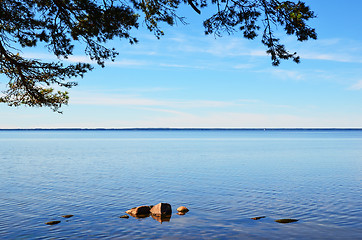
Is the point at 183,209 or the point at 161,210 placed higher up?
the point at 161,210

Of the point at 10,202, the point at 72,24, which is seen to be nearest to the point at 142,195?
the point at 10,202

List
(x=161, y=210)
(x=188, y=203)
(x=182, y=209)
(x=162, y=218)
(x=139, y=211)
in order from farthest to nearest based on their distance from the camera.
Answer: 1. (x=188, y=203)
2. (x=182, y=209)
3. (x=139, y=211)
4. (x=161, y=210)
5. (x=162, y=218)

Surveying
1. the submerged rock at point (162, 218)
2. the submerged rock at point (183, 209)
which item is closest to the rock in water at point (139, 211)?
the submerged rock at point (162, 218)

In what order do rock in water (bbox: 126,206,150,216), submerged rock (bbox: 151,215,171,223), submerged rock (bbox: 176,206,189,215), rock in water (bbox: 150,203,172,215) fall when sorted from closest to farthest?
submerged rock (bbox: 151,215,171,223)
rock in water (bbox: 150,203,172,215)
rock in water (bbox: 126,206,150,216)
submerged rock (bbox: 176,206,189,215)

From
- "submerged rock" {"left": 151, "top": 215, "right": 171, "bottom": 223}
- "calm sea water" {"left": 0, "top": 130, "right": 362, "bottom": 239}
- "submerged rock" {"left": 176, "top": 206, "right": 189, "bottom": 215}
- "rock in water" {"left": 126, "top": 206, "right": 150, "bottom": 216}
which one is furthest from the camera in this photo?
"submerged rock" {"left": 176, "top": 206, "right": 189, "bottom": 215}

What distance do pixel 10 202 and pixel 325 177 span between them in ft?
105

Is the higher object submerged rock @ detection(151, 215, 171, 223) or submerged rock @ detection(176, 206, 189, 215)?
submerged rock @ detection(176, 206, 189, 215)

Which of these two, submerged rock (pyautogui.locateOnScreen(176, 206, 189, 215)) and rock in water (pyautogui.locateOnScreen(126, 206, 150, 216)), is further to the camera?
submerged rock (pyautogui.locateOnScreen(176, 206, 189, 215))

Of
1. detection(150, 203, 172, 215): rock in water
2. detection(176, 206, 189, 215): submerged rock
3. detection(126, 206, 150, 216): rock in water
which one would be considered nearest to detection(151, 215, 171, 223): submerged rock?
detection(150, 203, 172, 215): rock in water

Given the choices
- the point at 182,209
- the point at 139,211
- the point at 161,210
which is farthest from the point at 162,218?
the point at 182,209

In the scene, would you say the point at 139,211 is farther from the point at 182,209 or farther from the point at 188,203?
the point at 188,203

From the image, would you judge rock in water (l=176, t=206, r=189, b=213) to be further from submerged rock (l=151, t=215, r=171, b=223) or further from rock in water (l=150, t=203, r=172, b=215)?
submerged rock (l=151, t=215, r=171, b=223)

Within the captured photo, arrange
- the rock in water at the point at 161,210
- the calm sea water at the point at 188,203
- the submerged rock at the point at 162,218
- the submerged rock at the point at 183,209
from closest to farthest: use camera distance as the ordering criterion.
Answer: the calm sea water at the point at 188,203
the submerged rock at the point at 162,218
the rock in water at the point at 161,210
the submerged rock at the point at 183,209

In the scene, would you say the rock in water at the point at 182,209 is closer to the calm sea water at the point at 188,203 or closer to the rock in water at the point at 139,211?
the calm sea water at the point at 188,203
